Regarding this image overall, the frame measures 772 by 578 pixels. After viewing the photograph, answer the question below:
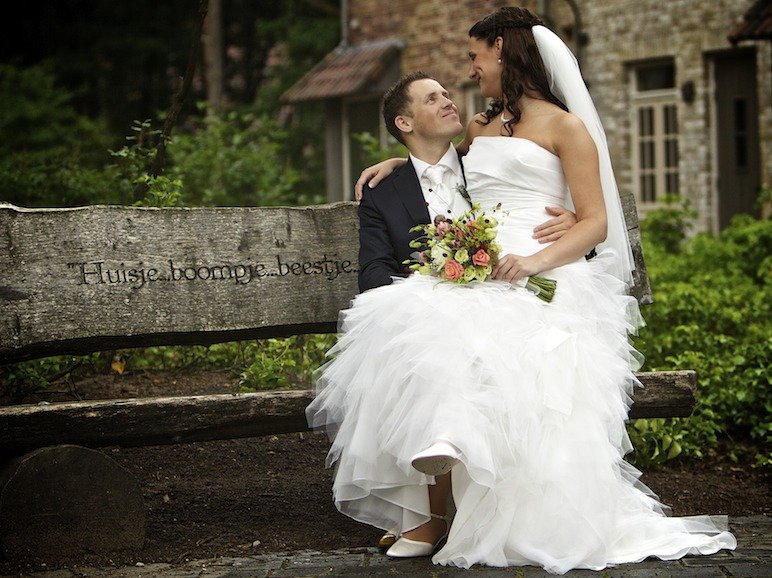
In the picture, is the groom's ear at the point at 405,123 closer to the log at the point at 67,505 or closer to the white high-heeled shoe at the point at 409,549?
the white high-heeled shoe at the point at 409,549

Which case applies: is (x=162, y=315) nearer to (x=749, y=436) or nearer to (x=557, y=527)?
(x=557, y=527)

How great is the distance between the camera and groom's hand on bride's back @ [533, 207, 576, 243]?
471cm

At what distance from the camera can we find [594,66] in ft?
51.3

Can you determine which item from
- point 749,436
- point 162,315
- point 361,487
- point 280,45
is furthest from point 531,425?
point 280,45

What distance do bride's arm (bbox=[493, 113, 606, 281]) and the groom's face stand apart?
0.45 metres

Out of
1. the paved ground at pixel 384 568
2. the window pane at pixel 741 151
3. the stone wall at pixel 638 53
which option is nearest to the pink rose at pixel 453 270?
the paved ground at pixel 384 568

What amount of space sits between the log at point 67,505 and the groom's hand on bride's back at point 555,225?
1849mm

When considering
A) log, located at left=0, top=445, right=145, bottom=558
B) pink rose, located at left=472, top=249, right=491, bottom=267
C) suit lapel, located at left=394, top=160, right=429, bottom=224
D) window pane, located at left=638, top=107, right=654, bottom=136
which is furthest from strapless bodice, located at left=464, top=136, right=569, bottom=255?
window pane, located at left=638, top=107, right=654, bottom=136

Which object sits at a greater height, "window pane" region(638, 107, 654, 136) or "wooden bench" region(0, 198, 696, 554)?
"window pane" region(638, 107, 654, 136)

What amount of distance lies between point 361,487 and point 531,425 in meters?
0.66

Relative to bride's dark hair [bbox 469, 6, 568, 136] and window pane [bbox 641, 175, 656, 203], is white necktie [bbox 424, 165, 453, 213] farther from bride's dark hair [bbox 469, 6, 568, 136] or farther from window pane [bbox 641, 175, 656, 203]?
window pane [bbox 641, 175, 656, 203]

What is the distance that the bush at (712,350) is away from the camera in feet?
19.2

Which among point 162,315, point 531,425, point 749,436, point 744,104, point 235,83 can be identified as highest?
point 235,83

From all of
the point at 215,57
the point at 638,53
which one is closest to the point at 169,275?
the point at 638,53
